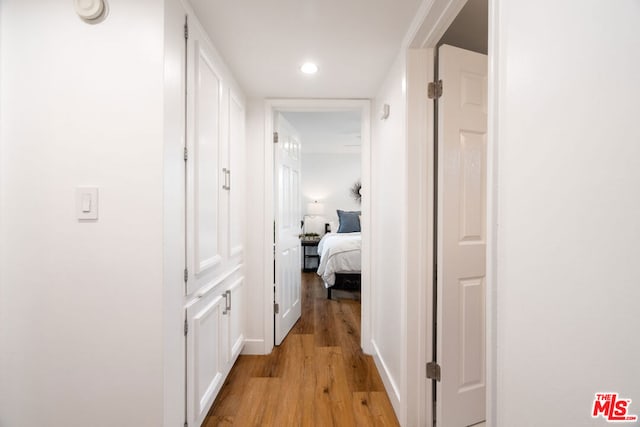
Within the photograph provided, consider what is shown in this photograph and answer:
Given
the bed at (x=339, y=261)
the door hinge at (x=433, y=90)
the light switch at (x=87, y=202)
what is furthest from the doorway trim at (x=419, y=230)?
the bed at (x=339, y=261)

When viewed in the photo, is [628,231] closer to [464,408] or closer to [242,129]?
[464,408]

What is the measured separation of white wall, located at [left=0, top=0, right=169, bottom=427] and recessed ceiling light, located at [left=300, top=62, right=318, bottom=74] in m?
1.01

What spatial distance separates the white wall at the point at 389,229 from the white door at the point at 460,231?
0.21m

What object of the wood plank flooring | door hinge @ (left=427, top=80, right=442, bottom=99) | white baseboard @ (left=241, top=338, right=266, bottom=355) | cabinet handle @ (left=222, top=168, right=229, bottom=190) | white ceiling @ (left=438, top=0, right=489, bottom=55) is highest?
Result: white ceiling @ (left=438, top=0, right=489, bottom=55)

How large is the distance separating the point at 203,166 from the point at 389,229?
1.26m

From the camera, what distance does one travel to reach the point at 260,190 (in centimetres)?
262

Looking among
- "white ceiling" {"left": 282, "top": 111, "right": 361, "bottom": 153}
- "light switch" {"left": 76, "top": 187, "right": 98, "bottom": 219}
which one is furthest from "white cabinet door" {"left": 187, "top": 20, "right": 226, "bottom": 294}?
"white ceiling" {"left": 282, "top": 111, "right": 361, "bottom": 153}

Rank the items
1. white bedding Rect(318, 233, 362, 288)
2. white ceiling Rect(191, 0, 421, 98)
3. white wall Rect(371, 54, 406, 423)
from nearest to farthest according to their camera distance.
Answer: white ceiling Rect(191, 0, 421, 98), white wall Rect(371, 54, 406, 423), white bedding Rect(318, 233, 362, 288)

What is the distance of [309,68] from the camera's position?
2.07 meters

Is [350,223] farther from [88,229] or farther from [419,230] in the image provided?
[88,229]

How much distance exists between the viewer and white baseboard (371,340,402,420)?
1.81 meters

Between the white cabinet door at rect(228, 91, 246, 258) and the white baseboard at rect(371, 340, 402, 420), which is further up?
the white cabinet door at rect(228, 91, 246, 258)

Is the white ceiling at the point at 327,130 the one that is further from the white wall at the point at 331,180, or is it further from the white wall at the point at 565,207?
the white wall at the point at 565,207

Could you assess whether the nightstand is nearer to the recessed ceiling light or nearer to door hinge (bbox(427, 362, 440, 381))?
the recessed ceiling light
